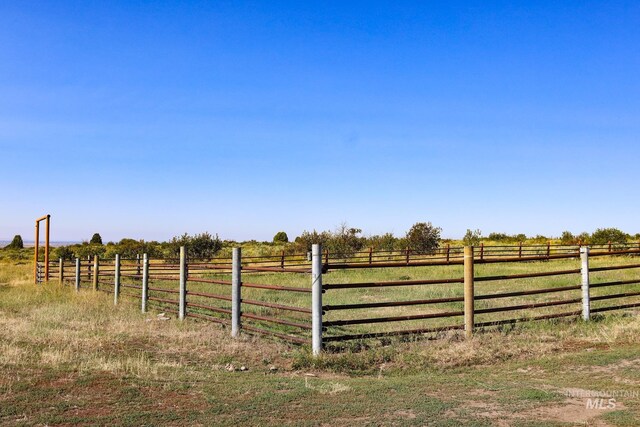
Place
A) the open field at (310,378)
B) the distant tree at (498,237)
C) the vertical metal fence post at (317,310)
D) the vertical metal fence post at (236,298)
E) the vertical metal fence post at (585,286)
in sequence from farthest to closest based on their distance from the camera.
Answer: the distant tree at (498,237)
the vertical metal fence post at (585,286)
the vertical metal fence post at (236,298)
the vertical metal fence post at (317,310)
the open field at (310,378)

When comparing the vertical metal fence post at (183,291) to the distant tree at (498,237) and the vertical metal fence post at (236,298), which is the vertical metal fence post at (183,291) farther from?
the distant tree at (498,237)

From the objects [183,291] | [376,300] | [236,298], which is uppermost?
[236,298]

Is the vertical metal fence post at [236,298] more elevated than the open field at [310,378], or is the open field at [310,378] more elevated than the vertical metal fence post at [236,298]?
the vertical metal fence post at [236,298]

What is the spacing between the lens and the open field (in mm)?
5629

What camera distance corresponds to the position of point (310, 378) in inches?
293

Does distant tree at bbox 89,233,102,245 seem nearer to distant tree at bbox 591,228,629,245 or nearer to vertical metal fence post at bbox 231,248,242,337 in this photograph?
distant tree at bbox 591,228,629,245

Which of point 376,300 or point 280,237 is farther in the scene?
point 280,237

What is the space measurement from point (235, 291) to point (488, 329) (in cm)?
495

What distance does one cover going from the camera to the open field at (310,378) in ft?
18.5

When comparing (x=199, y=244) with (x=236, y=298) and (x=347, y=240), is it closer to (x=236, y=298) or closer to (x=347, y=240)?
(x=347, y=240)

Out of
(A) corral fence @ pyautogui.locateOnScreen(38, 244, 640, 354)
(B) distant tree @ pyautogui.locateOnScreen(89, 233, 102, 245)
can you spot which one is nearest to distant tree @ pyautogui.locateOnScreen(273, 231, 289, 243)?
(B) distant tree @ pyautogui.locateOnScreen(89, 233, 102, 245)

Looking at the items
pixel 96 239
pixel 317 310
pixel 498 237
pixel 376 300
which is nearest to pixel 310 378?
pixel 317 310

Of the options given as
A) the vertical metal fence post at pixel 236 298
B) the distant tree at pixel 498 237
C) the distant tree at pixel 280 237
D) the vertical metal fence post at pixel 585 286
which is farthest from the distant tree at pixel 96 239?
the vertical metal fence post at pixel 585 286

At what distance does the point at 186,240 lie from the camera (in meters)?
44.5
